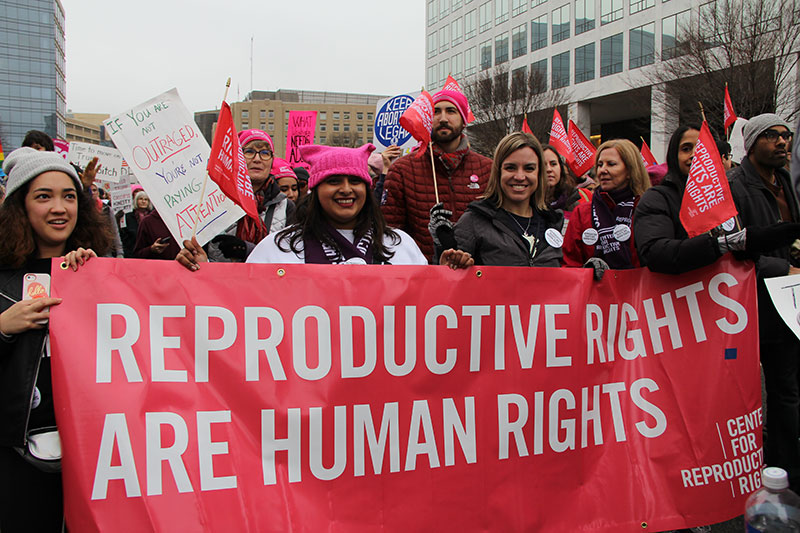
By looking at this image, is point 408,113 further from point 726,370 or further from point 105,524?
point 105,524

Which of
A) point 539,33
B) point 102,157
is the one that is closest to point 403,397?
point 102,157

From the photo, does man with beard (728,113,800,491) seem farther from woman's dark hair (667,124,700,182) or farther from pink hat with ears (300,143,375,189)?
pink hat with ears (300,143,375,189)

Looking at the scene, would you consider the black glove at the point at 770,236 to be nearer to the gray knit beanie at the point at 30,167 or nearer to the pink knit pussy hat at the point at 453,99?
the pink knit pussy hat at the point at 453,99

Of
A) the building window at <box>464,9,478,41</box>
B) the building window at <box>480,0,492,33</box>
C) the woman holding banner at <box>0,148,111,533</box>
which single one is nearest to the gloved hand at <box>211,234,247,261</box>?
the woman holding banner at <box>0,148,111,533</box>

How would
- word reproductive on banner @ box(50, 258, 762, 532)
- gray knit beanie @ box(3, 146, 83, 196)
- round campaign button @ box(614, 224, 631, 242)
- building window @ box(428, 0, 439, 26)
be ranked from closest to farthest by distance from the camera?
word reproductive on banner @ box(50, 258, 762, 532) < gray knit beanie @ box(3, 146, 83, 196) < round campaign button @ box(614, 224, 631, 242) < building window @ box(428, 0, 439, 26)

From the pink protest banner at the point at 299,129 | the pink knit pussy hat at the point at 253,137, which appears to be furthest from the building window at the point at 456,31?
the pink knit pussy hat at the point at 253,137

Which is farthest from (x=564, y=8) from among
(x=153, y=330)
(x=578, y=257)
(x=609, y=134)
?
(x=153, y=330)

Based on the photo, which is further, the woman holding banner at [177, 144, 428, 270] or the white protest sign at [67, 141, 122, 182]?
the white protest sign at [67, 141, 122, 182]

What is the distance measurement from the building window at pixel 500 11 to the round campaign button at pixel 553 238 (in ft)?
157

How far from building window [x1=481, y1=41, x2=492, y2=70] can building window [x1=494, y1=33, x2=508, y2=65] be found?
2.13 ft

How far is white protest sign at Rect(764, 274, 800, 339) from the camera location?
288 centimetres

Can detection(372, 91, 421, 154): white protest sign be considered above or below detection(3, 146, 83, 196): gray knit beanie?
above

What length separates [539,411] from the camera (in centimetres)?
Result: 278

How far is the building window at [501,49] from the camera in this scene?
4687 cm
